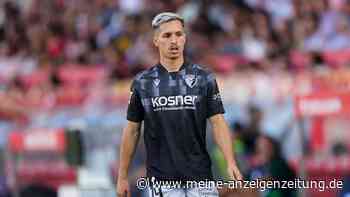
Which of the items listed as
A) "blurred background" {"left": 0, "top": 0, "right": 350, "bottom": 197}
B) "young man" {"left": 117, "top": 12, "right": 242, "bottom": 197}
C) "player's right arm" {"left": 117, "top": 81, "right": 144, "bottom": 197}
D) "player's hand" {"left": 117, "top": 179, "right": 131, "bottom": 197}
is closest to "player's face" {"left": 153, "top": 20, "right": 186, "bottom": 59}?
"young man" {"left": 117, "top": 12, "right": 242, "bottom": 197}

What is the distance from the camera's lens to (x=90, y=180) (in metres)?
12.9

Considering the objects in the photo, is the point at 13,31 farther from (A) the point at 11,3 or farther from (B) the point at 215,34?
(B) the point at 215,34

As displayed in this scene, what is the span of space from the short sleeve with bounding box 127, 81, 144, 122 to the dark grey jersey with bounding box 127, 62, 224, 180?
0.02 metres

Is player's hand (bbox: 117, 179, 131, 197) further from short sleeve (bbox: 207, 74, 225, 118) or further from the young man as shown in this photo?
short sleeve (bbox: 207, 74, 225, 118)

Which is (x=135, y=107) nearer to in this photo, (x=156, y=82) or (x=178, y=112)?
(x=156, y=82)

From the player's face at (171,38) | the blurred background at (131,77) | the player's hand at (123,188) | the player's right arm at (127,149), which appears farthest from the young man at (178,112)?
the blurred background at (131,77)

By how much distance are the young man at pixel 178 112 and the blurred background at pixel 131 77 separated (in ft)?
5.41

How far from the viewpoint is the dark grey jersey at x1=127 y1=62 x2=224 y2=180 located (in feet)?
27.5

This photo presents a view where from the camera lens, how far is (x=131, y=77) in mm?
17891

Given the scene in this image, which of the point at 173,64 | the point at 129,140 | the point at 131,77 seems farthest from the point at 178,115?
the point at 131,77

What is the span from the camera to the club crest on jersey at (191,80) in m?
8.41

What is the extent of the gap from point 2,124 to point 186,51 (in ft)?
13.3

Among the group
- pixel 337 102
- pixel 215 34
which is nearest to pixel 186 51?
pixel 215 34

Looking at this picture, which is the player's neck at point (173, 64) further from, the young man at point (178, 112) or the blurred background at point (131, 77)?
the blurred background at point (131, 77)
